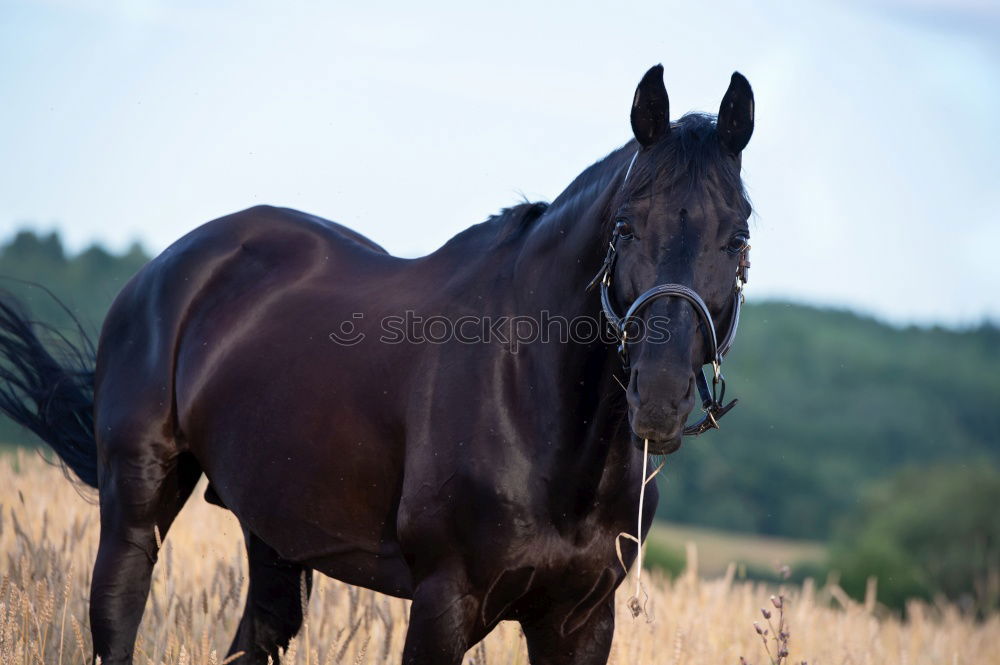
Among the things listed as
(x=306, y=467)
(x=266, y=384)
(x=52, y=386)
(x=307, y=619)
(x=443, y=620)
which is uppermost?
(x=266, y=384)

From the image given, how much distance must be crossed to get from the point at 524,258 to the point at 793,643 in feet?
13.6

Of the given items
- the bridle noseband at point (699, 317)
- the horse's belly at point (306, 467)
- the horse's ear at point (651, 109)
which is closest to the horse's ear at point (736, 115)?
the horse's ear at point (651, 109)

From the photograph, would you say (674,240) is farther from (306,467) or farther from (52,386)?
(52,386)

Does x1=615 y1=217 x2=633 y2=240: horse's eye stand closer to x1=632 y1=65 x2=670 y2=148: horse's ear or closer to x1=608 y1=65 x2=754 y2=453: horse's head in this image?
x1=608 y1=65 x2=754 y2=453: horse's head

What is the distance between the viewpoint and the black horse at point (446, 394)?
316 centimetres

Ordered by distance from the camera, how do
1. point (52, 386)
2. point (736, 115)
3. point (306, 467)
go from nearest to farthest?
point (736, 115) → point (306, 467) → point (52, 386)

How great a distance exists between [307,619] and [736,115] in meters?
2.73

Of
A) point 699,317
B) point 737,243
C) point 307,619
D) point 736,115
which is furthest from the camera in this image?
point 307,619

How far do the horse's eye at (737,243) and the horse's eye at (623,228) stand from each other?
30 centimetres

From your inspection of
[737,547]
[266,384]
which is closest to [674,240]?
[266,384]

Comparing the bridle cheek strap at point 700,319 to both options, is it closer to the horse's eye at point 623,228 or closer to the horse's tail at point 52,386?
the horse's eye at point 623,228

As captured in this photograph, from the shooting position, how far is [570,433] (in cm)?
342

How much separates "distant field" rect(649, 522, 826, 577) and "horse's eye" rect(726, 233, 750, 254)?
139 feet

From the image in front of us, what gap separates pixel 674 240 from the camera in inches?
122
